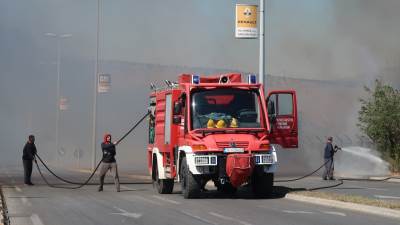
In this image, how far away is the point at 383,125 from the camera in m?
34.4

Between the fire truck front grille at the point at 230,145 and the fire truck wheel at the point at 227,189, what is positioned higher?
the fire truck front grille at the point at 230,145

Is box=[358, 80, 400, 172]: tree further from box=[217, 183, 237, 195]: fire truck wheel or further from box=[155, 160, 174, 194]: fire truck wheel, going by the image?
box=[155, 160, 174, 194]: fire truck wheel

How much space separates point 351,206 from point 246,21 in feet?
31.5

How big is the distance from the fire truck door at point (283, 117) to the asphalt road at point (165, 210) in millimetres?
1498

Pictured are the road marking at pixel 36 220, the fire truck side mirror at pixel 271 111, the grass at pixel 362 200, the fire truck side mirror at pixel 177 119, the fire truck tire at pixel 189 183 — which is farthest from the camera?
the fire truck side mirror at pixel 177 119

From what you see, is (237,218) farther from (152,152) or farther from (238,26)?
(238,26)

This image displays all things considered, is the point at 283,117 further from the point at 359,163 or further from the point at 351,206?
the point at 359,163

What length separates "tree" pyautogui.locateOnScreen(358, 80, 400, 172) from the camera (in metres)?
34.2

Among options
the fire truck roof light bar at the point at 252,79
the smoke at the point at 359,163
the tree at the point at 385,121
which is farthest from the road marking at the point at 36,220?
the tree at the point at 385,121

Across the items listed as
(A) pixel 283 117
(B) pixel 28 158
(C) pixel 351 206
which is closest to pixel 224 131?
(A) pixel 283 117

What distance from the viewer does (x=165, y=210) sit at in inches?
601

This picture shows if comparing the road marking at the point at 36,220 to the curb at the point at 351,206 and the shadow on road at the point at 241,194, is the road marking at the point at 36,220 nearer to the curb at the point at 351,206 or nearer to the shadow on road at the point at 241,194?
the shadow on road at the point at 241,194

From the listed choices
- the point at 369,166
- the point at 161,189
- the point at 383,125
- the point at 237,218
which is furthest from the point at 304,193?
the point at 369,166

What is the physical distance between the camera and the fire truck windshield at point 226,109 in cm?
1816
